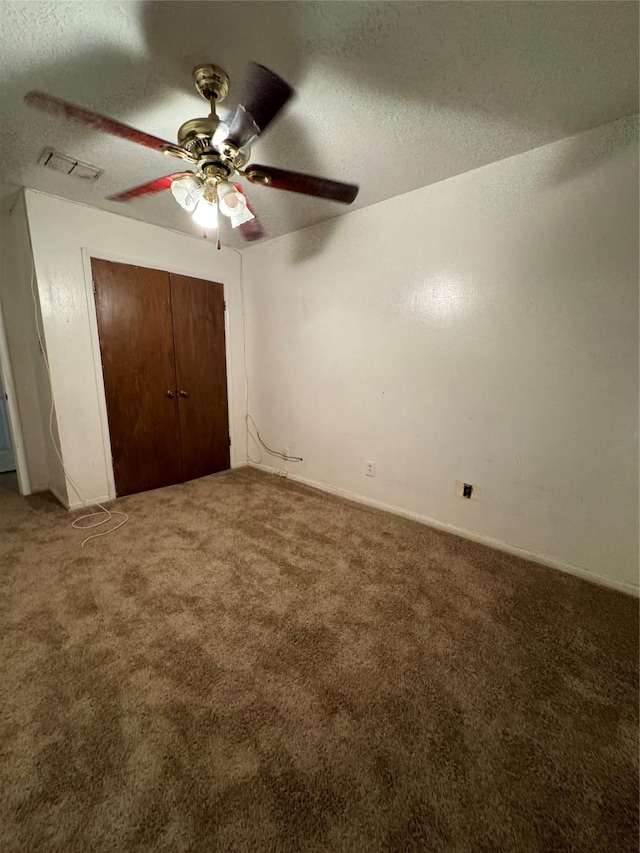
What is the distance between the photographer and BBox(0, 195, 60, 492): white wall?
2334 mm

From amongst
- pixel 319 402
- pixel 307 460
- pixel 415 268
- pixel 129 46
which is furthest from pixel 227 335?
pixel 129 46

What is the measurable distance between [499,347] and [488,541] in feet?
4.08

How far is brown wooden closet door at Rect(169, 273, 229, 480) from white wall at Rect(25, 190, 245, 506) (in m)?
0.28

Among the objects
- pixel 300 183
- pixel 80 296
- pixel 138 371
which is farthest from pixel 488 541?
pixel 80 296

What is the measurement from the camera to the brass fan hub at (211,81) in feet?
4.03

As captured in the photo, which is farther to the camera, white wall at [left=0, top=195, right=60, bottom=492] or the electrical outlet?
white wall at [left=0, top=195, right=60, bottom=492]

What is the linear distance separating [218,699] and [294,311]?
107 inches

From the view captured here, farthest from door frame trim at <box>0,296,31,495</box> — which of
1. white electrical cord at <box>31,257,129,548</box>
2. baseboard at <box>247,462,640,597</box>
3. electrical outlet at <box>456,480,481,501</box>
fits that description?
electrical outlet at <box>456,480,481,501</box>

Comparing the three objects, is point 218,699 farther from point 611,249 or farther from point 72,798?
point 611,249

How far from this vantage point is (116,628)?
1.42m

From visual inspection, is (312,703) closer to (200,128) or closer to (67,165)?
(200,128)

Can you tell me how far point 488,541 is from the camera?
2.09m

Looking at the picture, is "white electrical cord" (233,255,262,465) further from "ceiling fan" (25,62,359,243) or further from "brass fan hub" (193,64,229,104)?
"brass fan hub" (193,64,229,104)

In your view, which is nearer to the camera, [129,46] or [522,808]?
[522,808]
